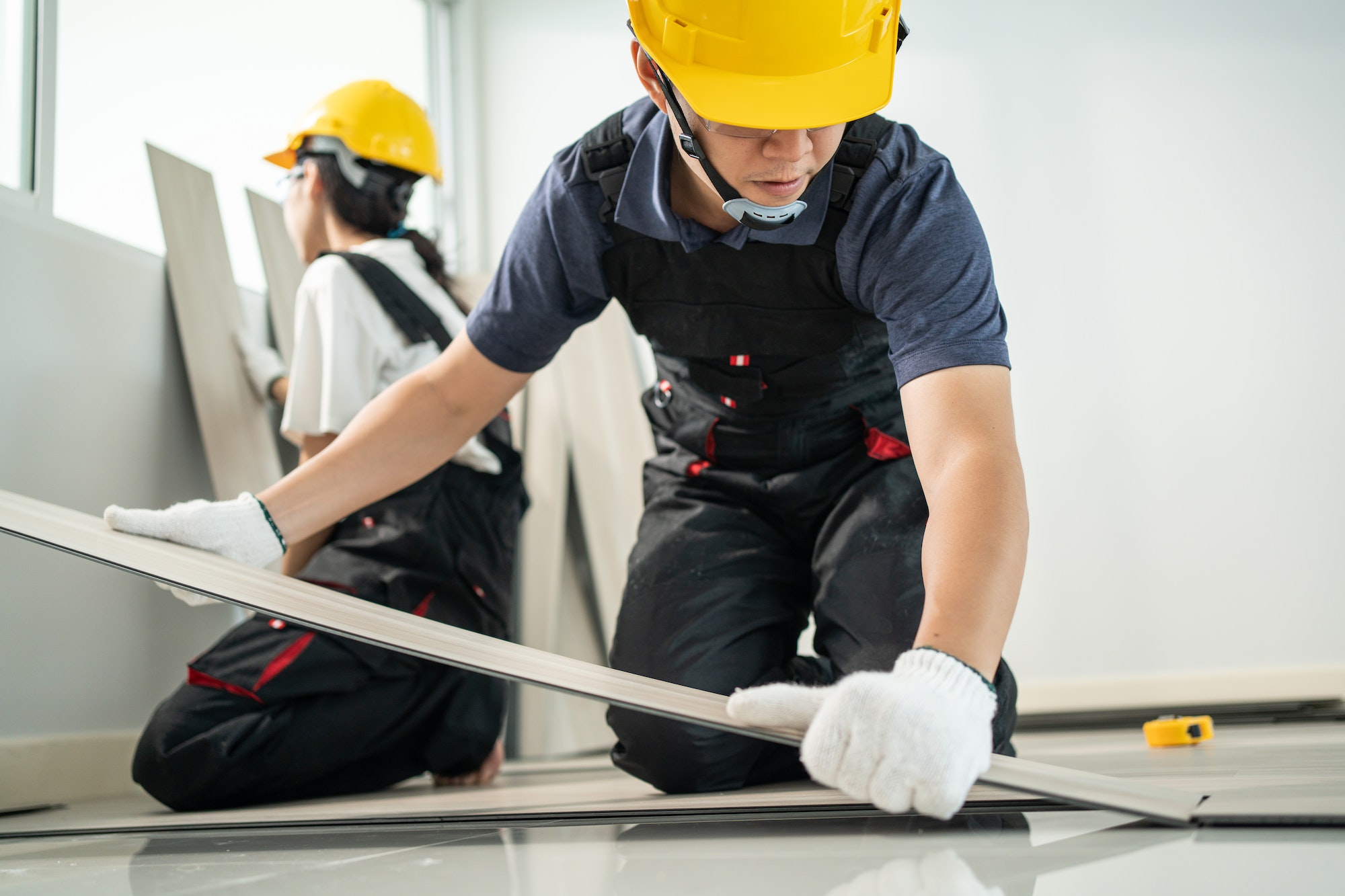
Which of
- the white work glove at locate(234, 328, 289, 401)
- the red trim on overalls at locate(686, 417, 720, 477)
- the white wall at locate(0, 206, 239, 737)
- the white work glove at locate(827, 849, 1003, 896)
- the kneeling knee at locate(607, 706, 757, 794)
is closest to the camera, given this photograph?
the white work glove at locate(827, 849, 1003, 896)

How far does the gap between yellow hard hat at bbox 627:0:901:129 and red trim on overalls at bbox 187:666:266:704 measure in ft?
4.23

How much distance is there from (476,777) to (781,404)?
41.9 inches

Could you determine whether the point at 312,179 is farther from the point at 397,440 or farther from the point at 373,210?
the point at 397,440

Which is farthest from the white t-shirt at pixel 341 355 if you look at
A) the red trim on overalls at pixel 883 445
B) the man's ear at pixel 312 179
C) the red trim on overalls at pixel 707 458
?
the red trim on overalls at pixel 883 445

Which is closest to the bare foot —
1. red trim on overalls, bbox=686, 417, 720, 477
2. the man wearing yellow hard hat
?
the man wearing yellow hard hat

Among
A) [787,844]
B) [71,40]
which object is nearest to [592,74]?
[71,40]

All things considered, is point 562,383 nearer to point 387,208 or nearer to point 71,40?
point 387,208

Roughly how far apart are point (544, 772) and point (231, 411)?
3.74 feet

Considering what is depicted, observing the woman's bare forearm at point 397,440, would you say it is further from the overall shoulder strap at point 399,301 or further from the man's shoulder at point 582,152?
the overall shoulder strap at point 399,301

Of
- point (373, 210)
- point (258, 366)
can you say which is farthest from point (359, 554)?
point (373, 210)

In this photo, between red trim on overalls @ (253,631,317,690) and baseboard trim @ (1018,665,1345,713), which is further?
baseboard trim @ (1018,665,1345,713)

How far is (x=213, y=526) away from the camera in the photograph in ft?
4.25

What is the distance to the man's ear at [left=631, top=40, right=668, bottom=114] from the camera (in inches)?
48.7

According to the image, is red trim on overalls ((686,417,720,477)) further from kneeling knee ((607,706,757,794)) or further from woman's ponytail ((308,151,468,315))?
woman's ponytail ((308,151,468,315))
